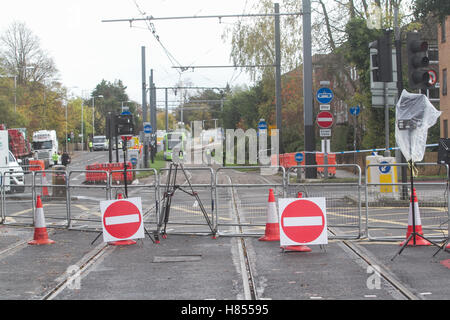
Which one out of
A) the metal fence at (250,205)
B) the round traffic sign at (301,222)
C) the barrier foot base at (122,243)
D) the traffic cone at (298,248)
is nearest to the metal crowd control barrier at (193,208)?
the metal fence at (250,205)

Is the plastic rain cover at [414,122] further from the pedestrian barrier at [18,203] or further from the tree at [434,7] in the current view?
the tree at [434,7]

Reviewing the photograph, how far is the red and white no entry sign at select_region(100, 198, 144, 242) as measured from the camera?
10953 millimetres

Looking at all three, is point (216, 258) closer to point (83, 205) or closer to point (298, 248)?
point (298, 248)

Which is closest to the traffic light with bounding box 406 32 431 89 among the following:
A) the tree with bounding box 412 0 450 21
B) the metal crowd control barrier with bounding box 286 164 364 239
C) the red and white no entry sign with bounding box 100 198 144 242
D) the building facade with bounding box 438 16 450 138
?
the metal crowd control barrier with bounding box 286 164 364 239

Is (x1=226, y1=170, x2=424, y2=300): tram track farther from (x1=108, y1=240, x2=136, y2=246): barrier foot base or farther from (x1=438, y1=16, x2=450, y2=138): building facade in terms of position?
(x1=438, y1=16, x2=450, y2=138): building facade

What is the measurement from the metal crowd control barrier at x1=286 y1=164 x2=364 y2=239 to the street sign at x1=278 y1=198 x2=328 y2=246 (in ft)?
3.76

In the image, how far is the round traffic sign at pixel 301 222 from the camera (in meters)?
10.0

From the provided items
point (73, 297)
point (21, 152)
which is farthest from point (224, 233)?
point (21, 152)

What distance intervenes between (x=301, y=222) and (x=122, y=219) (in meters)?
3.09

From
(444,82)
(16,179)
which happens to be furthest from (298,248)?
(444,82)

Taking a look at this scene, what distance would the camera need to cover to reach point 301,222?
10.1 m

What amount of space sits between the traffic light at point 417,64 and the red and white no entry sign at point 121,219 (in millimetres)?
5217

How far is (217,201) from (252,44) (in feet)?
101

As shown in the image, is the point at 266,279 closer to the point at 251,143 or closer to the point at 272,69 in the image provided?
the point at 272,69
